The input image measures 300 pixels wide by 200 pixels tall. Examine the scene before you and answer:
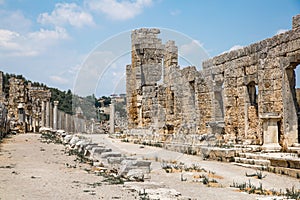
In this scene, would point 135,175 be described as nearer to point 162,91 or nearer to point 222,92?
point 222,92

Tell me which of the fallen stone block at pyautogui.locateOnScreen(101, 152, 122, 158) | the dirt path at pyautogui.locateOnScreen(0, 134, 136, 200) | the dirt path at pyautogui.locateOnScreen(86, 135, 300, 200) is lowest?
the dirt path at pyautogui.locateOnScreen(86, 135, 300, 200)

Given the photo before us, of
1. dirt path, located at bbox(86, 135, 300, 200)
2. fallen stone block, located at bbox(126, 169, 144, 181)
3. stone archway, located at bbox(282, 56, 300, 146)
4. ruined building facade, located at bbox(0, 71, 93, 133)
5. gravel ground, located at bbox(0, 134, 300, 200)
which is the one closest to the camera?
gravel ground, located at bbox(0, 134, 300, 200)

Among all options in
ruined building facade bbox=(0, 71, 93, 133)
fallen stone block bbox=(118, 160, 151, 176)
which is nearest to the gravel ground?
fallen stone block bbox=(118, 160, 151, 176)

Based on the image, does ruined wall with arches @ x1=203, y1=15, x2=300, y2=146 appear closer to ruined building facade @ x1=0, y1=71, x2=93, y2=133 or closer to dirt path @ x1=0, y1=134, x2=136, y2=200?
dirt path @ x1=0, y1=134, x2=136, y2=200

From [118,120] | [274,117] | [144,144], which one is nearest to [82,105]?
[118,120]

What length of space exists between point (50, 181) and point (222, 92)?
10652 millimetres

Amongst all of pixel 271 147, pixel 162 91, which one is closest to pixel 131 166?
pixel 271 147

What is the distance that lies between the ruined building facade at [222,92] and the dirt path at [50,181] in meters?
6.13

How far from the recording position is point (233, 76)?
50.9ft

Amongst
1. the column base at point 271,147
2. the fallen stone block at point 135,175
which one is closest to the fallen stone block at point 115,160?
the fallen stone block at point 135,175

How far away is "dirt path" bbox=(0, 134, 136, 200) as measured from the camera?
265 inches

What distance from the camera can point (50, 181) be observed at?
26.9 ft

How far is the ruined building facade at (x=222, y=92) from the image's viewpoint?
40.2 ft

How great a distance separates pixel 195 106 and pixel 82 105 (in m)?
31.1
